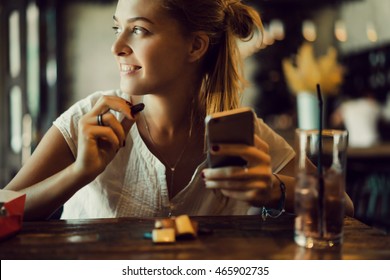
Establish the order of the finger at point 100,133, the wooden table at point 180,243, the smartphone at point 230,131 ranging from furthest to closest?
the finger at point 100,133 → the smartphone at point 230,131 → the wooden table at point 180,243

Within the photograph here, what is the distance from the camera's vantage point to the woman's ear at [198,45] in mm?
1400

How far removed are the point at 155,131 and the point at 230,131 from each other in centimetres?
55

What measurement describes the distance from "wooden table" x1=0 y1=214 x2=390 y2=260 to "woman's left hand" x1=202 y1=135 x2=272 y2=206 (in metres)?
0.07

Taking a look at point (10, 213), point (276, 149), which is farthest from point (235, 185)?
point (276, 149)

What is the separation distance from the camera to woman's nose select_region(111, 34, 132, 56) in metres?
1.22

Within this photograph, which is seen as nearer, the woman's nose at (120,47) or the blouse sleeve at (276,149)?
the woman's nose at (120,47)

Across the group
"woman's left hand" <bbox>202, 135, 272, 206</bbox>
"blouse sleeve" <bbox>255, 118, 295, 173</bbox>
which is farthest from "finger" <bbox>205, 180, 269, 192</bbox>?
"blouse sleeve" <bbox>255, 118, 295, 173</bbox>

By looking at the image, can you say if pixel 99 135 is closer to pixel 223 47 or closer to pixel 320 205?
pixel 320 205

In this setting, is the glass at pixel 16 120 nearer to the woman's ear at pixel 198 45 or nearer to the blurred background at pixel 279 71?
the blurred background at pixel 279 71

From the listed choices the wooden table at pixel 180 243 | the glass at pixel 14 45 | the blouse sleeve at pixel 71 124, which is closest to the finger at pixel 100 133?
the wooden table at pixel 180 243

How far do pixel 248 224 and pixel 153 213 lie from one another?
1.25ft

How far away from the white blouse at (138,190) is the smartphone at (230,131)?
393 millimetres

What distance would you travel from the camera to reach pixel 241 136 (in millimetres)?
966
